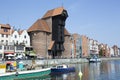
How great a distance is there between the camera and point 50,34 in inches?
4409

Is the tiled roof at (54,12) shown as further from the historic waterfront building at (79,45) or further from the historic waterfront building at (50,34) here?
the historic waterfront building at (79,45)

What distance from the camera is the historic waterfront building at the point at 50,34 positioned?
347 feet

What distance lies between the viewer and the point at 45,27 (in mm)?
Answer: 111188

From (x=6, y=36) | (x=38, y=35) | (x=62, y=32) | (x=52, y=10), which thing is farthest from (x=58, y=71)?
(x=52, y=10)

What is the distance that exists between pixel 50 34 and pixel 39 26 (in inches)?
266

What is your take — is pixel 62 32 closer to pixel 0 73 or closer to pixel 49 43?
pixel 49 43

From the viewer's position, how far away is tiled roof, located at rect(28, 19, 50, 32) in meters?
108

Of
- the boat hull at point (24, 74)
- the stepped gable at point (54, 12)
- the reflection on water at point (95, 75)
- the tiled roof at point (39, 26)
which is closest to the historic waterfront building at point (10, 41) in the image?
the tiled roof at point (39, 26)

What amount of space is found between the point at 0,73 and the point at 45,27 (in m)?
65.6

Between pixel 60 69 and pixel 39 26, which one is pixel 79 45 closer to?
pixel 39 26

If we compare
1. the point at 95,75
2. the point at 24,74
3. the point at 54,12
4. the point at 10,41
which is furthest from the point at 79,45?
the point at 24,74

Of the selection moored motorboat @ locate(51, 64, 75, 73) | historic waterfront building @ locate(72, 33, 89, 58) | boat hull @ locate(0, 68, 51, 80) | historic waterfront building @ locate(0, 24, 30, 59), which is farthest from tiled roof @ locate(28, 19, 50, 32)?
boat hull @ locate(0, 68, 51, 80)

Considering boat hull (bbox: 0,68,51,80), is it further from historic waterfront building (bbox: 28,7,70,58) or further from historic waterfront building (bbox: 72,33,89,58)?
historic waterfront building (bbox: 72,33,89,58)

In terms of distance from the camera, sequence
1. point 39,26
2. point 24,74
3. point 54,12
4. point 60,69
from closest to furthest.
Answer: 1. point 24,74
2. point 60,69
3. point 39,26
4. point 54,12
